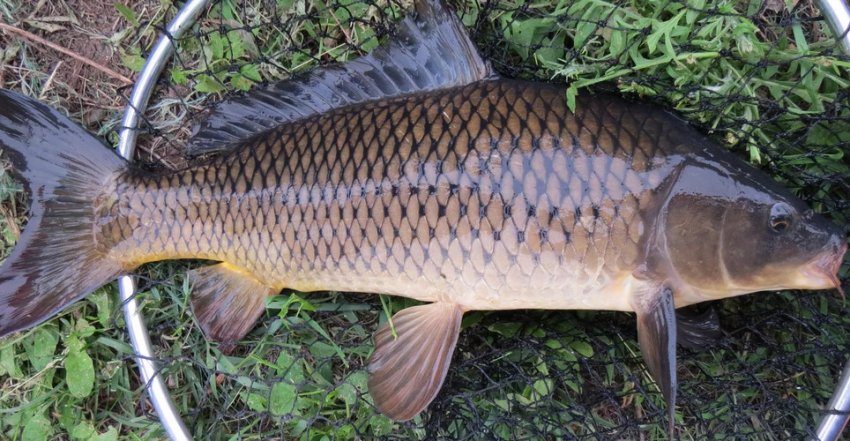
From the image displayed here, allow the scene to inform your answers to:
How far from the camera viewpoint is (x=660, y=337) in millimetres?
1517

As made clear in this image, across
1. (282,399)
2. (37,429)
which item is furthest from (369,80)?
(37,429)

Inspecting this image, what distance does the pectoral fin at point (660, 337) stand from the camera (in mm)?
1476

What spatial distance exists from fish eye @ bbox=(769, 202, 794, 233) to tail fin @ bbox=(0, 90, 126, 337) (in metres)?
1.81

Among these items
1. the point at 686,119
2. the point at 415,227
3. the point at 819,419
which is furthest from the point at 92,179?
the point at 819,419

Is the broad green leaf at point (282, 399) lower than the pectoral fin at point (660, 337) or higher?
lower

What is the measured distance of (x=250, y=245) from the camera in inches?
69.5

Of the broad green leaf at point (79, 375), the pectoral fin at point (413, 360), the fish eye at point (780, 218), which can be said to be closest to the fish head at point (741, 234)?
the fish eye at point (780, 218)

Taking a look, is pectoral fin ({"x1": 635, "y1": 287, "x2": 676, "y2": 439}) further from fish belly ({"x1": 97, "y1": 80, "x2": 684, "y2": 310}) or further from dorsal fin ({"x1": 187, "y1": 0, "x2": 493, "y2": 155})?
dorsal fin ({"x1": 187, "y1": 0, "x2": 493, "y2": 155})

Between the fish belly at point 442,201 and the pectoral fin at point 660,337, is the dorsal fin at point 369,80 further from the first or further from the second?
the pectoral fin at point 660,337

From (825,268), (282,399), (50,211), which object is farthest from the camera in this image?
(282,399)

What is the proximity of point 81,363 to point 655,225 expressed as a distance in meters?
1.84

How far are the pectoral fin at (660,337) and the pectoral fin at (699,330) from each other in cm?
25

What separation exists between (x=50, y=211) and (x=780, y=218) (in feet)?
6.61

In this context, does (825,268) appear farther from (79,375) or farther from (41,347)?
(41,347)
